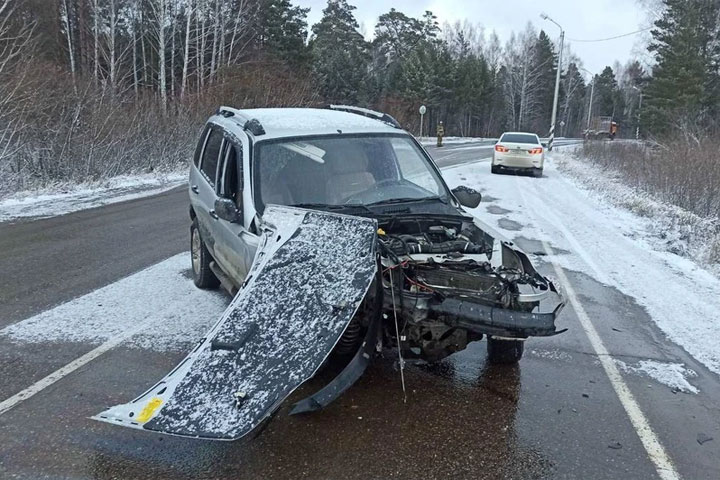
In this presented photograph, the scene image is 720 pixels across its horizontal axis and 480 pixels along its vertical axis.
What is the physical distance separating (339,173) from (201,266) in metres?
2.12

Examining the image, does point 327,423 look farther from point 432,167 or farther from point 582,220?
point 582,220

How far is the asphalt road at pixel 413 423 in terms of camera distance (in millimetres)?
3115

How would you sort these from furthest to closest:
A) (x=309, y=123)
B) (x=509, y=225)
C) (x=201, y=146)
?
(x=509, y=225), (x=201, y=146), (x=309, y=123)

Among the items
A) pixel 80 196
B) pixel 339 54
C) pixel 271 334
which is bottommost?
pixel 80 196

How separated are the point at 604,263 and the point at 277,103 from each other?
19.3 meters

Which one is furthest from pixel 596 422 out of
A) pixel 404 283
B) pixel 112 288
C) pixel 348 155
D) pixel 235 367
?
pixel 112 288

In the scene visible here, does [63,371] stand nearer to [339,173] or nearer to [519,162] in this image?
[339,173]

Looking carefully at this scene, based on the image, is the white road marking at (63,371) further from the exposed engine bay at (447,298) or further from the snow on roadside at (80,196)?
the snow on roadside at (80,196)

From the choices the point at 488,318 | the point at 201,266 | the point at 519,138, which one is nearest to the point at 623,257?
the point at 488,318

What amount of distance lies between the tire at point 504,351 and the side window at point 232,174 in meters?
2.26

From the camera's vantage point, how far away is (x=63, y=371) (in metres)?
4.10

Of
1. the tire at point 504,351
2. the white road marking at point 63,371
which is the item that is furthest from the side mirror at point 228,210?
the tire at point 504,351

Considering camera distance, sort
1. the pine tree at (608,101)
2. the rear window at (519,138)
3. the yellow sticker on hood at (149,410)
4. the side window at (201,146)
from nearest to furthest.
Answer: the yellow sticker on hood at (149,410) < the side window at (201,146) < the rear window at (519,138) < the pine tree at (608,101)

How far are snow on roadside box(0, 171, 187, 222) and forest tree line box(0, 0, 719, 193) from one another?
2.20ft
